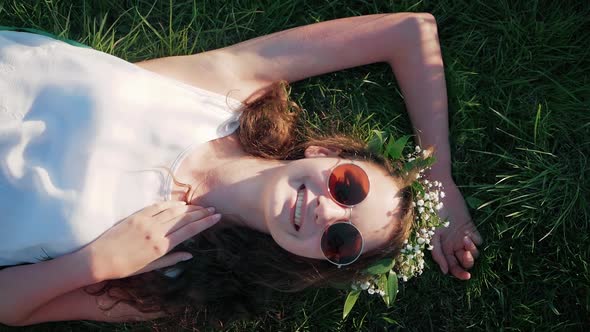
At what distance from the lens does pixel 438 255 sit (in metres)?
3.02

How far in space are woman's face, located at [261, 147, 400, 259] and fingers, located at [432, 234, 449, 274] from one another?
64 cm

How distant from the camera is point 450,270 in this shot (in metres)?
3.12

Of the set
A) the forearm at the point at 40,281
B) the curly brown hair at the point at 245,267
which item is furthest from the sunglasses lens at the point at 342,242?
the forearm at the point at 40,281

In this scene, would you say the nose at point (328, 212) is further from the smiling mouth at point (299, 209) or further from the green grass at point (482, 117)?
the green grass at point (482, 117)

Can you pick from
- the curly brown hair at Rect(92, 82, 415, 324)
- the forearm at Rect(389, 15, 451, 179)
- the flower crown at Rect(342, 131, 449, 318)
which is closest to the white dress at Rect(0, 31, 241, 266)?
the curly brown hair at Rect(92, 82, 415, 324)

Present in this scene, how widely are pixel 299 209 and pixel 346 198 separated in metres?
0.23

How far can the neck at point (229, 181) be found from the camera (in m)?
2.62

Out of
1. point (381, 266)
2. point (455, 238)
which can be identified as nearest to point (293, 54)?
point (381, 266)

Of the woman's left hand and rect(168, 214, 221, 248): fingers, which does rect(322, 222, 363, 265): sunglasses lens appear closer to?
rect(168, 214, 221, 248): fingers

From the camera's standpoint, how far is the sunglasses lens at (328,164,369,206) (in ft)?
7.71

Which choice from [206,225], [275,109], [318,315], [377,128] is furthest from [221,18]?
[318,315]

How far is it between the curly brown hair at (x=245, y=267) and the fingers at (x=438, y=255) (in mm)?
636

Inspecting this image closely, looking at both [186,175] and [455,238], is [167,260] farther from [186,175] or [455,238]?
[455,238]

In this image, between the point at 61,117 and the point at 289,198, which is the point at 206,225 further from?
the point at 61,117
